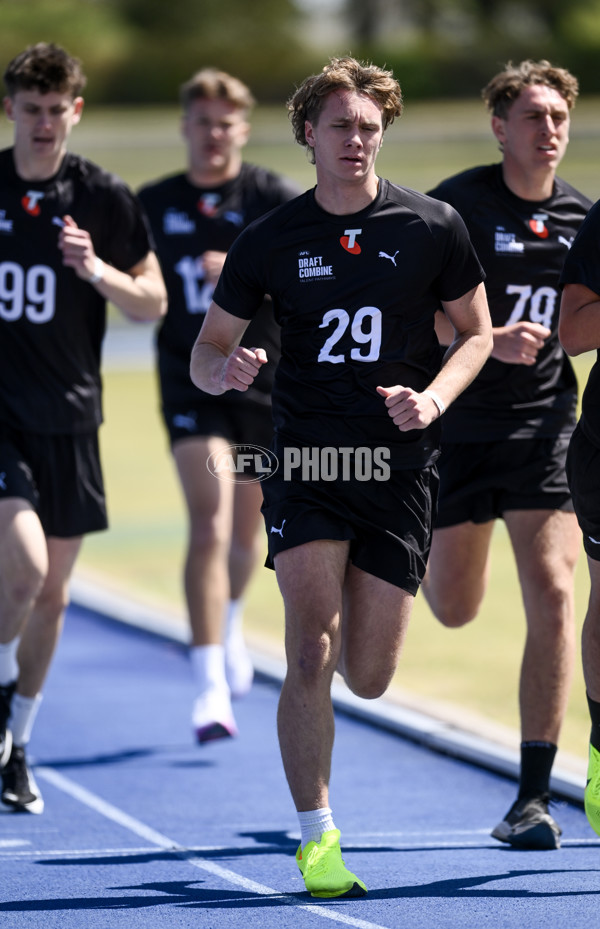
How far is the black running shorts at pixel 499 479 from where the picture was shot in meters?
5.76

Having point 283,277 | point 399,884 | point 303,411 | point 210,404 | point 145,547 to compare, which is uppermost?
point 283,277

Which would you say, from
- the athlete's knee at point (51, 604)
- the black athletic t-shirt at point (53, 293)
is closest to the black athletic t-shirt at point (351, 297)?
the black athletic t-shirt at point (53, 293)

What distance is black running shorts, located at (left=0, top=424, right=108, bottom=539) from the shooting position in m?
6.12

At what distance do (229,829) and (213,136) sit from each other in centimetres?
352

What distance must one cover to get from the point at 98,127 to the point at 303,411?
56770 mm

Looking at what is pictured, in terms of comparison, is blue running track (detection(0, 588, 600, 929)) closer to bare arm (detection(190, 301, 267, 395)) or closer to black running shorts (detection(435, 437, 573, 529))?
black running shorts (detection(435, 437, 573, 529))

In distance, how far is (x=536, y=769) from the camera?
557cm

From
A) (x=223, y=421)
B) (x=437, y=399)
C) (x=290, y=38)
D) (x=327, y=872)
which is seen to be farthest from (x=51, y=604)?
(x=290, y=38)

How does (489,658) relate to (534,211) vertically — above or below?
below

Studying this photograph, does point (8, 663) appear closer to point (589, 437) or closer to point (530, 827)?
point (530, 827)

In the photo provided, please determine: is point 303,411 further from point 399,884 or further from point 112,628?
point 112,628

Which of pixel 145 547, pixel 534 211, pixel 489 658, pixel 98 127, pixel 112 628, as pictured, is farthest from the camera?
pixel 98 127

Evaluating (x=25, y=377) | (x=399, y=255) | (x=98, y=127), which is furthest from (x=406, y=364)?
(x=98, y=127)

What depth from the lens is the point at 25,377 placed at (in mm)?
6074
